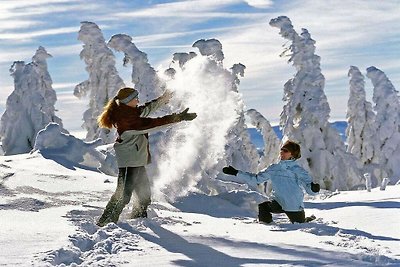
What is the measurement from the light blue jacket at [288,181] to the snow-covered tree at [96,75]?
32.3 meters

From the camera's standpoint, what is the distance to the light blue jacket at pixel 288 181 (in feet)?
24.4

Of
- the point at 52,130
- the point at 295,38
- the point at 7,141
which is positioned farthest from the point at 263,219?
the point at 7,141

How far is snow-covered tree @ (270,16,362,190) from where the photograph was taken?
33.4 m

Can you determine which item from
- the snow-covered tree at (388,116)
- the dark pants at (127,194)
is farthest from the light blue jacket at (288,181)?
the snow-covered tree at (388,116)

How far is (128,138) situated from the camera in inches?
257

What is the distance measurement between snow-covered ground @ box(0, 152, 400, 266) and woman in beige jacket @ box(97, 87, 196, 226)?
0.87ft

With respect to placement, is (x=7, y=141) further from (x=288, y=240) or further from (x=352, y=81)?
(x=288, y=240)

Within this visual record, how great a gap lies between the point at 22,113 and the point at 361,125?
25.4 m

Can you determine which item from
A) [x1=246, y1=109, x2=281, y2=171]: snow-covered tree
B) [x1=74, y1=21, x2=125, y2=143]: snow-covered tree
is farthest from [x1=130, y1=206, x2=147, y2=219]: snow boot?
[x1=74, y1=21, x2=125, y2=143]: snow-covered tree

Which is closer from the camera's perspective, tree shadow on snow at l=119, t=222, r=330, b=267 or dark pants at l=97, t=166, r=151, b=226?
tree shadow on snow at l=119, t=222, r=330, b=267

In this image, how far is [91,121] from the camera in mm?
43062

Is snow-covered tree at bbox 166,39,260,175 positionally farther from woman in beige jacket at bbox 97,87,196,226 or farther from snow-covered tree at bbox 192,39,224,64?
woman in beige jacket at bbox 97,87,196,226

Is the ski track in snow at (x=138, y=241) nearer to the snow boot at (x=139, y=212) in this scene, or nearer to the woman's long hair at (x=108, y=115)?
the snow boot at (x=139, y=212)

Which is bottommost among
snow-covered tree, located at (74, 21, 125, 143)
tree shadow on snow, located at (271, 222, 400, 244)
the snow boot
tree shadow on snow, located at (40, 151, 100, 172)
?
tree shadow on snow, located at (271, 222, 400, 244)
